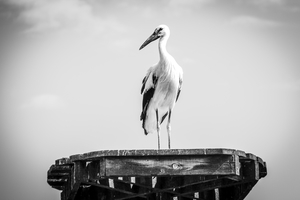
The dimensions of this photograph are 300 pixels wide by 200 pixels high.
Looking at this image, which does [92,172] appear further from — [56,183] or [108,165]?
[56,183]

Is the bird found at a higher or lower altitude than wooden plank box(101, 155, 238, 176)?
higher

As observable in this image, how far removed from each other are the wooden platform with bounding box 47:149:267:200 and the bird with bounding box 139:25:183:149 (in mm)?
2070

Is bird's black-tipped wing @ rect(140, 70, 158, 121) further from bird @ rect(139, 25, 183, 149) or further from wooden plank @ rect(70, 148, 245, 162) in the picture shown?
wooden plank @ rect(70, 148, 245, 162)

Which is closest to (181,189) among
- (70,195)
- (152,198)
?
(152,198)

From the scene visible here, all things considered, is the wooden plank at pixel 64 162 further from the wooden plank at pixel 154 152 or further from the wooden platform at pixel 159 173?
the wooden plank at pixel 154 152

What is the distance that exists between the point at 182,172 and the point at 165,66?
12.2 ft

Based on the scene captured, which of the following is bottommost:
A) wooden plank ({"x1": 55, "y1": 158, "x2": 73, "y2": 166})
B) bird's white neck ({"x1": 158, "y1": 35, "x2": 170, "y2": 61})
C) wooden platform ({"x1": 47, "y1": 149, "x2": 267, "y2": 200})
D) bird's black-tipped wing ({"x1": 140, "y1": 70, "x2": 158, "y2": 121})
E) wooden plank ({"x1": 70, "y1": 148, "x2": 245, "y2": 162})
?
wooden platform ({"x1": 47, "y1": 149, "x2": 267, "y2": 200})

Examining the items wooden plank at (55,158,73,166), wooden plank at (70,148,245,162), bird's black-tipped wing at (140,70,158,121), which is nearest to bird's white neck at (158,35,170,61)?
bird's black-tipped wing at (140,70,158,121)

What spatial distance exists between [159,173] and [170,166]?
0.15m

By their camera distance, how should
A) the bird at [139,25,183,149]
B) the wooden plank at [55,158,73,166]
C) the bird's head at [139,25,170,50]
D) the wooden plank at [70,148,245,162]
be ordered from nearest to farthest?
the wooden plank at [70,148,245,162] → the wooden plank at [55,158,73,166] → the bird at [139,25,183,149] → the bird's head at [139,25,170,50]

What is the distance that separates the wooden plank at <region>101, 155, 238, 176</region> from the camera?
6.74 meters

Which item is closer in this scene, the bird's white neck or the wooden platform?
the wooden platform

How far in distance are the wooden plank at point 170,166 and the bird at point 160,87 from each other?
136 inches

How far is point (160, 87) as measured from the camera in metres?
10.4
